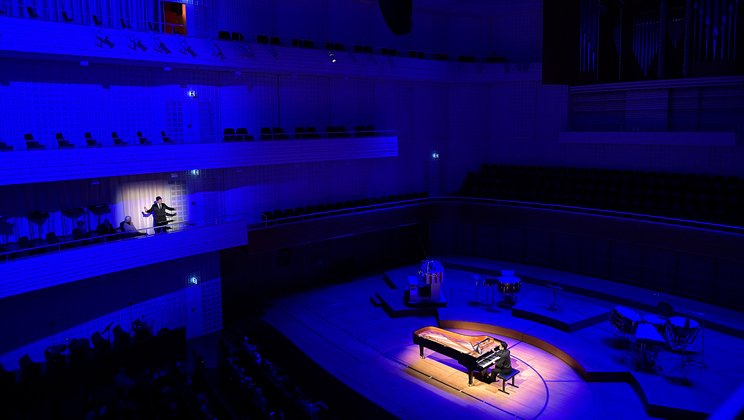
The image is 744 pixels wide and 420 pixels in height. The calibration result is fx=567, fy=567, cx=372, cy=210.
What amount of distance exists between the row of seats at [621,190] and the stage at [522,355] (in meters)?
2.47

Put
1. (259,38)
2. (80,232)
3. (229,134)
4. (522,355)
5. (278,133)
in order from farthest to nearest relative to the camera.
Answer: (278,133), (259,38), (229,134), (80,232), (522,355)

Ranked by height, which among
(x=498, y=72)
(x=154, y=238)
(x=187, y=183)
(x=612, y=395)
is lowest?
(x=612, y=395)

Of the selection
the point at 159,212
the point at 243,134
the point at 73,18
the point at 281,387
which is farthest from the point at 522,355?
the point at 73,18

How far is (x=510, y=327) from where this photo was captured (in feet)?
44.6

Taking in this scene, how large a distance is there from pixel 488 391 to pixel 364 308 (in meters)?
5.28

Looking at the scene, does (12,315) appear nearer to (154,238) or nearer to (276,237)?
(154,238)

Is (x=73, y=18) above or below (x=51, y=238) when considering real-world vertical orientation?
above

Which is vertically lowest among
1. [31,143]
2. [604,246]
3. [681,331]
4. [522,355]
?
[522,355]

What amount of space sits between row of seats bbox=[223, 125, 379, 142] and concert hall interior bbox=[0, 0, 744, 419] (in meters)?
0.12

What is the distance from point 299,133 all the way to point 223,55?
3344 millimetres

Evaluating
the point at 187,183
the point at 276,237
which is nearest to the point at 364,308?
the point at 276,237

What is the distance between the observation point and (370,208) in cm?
1866

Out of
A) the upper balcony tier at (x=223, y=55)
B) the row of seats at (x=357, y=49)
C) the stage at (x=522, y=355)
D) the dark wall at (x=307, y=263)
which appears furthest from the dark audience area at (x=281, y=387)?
the row of seats at (x=357, y=49)

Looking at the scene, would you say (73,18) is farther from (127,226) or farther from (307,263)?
(307,263)
